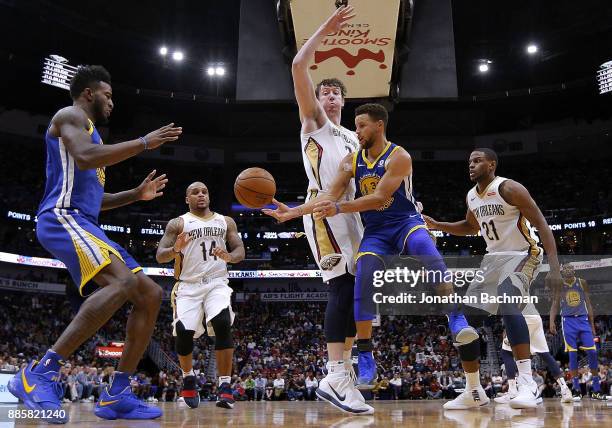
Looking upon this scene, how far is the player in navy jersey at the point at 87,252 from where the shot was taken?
10.8ft

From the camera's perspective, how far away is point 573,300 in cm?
1002

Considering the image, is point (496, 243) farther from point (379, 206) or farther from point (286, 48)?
→ point (286, 48)

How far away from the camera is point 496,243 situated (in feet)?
18.4

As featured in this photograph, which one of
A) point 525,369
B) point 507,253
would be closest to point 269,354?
point 507,253

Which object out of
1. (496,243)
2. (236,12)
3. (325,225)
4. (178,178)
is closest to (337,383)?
(325,225)

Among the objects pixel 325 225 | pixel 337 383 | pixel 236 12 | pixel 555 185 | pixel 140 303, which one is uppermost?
pixel 236 12

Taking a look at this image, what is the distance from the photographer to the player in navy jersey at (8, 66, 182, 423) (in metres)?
3.30

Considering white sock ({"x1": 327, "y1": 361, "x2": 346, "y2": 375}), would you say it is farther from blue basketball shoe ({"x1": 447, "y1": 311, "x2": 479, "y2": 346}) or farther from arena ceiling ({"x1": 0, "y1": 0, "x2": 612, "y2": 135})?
arena ceiling ({"x1": 0, "y1": 0, "x2": 612, "y2": 135})

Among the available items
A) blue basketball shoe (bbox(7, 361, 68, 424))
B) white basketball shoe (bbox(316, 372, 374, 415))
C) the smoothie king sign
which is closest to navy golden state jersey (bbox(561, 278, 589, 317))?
the smoothie king sign

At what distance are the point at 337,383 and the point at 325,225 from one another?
3.92 ft

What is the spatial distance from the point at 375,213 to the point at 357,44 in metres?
5.21

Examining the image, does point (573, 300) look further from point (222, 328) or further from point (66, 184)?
point (66, 184)

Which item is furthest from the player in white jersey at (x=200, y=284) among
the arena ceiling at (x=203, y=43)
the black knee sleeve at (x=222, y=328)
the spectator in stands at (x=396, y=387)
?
the arena ceiling at (x=203, y=43)

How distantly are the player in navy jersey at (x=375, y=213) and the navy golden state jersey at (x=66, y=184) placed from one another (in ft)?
3.89
